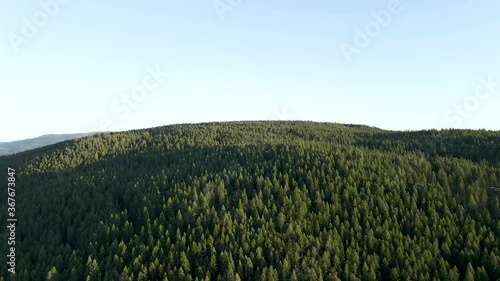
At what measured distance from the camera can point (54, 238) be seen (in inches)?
1249

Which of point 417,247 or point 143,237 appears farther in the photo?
point 143,237

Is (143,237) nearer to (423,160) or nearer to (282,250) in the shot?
(282,250)

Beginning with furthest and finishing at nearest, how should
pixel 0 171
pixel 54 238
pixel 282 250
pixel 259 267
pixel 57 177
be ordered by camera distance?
1. pixel 0 171
2. pixel 57 177
3. pixel 54 238
4. pixel 282 250
5. pixel 259 267

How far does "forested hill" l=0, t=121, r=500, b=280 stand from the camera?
25.1 meters

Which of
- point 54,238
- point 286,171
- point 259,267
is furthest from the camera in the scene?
point 286,171

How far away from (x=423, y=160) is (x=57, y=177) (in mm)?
50631

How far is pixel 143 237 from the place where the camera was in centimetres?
2969

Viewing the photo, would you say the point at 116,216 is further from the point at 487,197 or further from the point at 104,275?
the point at 487,197

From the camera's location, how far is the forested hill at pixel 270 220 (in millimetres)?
25078

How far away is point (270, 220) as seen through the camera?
98.1ft

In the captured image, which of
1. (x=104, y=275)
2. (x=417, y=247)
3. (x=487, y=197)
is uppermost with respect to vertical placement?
(x=487, y=197)

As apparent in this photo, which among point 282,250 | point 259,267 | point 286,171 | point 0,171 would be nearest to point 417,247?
point 282,250

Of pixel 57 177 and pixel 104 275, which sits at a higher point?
pixel 57 177

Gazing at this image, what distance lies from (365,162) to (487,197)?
525 inches
